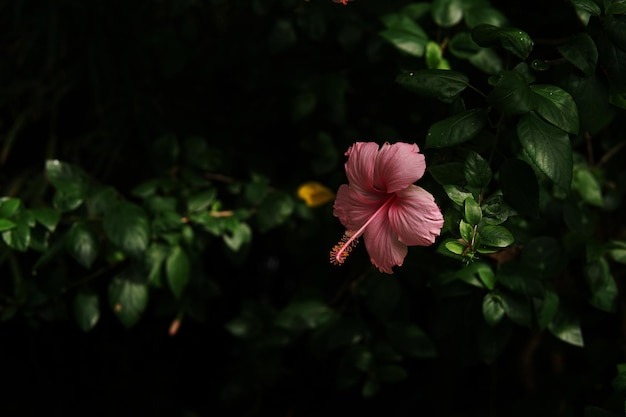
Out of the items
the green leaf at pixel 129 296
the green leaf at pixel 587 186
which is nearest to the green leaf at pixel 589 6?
the green leaf at pixel 587 186

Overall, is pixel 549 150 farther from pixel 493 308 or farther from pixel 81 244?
pixel 81 244

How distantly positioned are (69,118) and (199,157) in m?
0.66

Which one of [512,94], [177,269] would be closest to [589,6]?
[512,94]

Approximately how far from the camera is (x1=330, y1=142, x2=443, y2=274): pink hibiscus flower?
3.16ft

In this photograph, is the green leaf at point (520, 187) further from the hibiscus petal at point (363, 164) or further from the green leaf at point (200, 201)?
the green leaf at point (200, 201)

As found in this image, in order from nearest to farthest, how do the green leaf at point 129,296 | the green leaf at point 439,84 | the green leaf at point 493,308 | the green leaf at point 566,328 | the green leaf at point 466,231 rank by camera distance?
the green leaf at point 466,231, the green leaf at point 439,84, the green leaf at point 493,308, the green leaf at point 566,328, the green leaf at point 129,296

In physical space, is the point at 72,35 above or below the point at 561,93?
below

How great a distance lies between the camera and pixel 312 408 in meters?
2.02

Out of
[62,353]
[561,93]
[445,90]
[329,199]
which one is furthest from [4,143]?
[561,93]

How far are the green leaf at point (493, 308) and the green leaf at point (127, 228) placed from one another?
0.61 metres

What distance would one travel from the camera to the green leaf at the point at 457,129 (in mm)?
1010

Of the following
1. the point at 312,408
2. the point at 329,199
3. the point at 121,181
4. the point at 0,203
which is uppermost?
the point at 0,203

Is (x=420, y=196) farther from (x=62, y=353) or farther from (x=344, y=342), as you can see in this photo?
(x=62, y=353)

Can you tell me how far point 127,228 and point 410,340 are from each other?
23.0 inches
